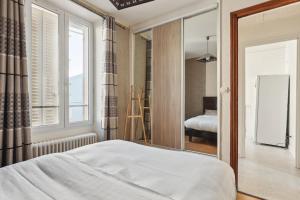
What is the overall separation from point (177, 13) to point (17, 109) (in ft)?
8.48

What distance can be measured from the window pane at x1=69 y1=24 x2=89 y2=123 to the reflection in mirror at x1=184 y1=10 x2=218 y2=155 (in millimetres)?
1678

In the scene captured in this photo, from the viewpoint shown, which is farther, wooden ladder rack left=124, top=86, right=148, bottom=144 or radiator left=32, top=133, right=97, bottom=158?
wooden ladder rack left=124, top=86, right=148, bottom=144

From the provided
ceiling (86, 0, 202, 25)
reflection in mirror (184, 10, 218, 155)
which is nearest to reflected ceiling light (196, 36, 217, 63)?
reflection in mirror (184, 10, 218, 155)

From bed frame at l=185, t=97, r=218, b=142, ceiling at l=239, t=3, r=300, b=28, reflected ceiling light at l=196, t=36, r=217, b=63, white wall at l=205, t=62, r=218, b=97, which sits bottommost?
bed frame at l=185, t=97, r=218, b=142

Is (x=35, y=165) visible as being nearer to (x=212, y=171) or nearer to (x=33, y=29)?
(x=212, y=171)

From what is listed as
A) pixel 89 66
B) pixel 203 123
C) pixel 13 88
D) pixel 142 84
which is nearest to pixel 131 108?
pixel 142 84

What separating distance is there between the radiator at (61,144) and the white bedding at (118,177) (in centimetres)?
88

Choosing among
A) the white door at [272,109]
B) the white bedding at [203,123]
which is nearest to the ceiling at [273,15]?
the white door at [272,109]

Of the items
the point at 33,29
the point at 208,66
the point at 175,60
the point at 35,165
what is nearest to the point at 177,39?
the point at 175,60

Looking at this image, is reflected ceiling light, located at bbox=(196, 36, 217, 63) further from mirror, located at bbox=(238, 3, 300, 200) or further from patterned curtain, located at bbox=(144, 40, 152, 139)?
mirror, located at bbox=(238, 3, 300, 200)

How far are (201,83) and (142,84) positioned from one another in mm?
1212

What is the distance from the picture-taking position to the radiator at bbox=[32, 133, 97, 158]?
7.35 feet

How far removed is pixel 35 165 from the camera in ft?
4.47

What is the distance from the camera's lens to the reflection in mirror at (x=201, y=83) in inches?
105
